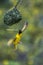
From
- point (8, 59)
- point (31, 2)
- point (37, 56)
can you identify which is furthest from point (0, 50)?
point (31, 2)

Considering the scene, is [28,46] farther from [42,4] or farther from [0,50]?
[42,4]

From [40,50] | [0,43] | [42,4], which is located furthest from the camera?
[42,4]

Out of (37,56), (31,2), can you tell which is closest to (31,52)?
(37,56)

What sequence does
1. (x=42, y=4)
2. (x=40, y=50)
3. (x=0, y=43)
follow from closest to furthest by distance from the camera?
(x=0, y=43) < (x=40, y=50) < (x=42, y=4)

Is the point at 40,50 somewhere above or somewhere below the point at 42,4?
below

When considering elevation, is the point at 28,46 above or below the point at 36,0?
below

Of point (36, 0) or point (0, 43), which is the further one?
point (36, 0)

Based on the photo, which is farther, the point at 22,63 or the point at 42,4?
the point at 42,4

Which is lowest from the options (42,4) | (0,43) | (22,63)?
(22,63)

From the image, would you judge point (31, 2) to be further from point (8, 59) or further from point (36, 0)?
point (8, 59)
